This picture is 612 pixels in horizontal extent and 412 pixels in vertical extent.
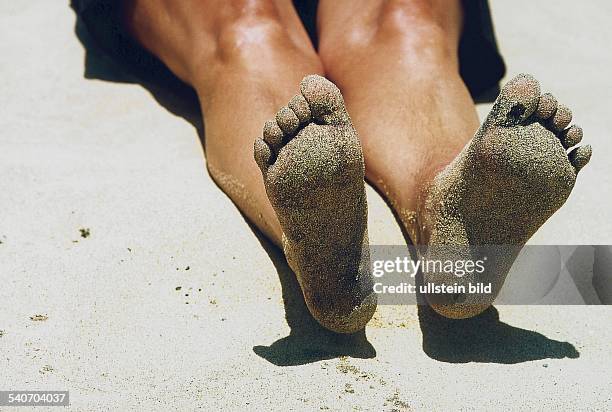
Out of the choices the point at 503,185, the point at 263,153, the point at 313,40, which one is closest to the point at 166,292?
the point at 263,153

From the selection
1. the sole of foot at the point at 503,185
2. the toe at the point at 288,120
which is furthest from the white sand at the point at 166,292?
the toe at the point at 288,120

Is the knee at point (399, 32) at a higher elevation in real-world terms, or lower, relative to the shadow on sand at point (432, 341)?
higher

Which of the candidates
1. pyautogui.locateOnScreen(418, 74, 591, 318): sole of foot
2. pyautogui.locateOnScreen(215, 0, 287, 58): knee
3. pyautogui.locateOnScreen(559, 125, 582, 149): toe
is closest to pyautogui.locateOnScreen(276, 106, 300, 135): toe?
pyautogui.locateOnScreen(418, 74, 591, 318): sole of foot

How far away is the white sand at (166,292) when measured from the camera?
1210 mm

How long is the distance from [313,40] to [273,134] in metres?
0.98

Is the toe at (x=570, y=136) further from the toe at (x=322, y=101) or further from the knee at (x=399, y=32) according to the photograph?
the knee at (x=399, y=32)

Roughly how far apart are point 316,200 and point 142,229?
19.1 inches

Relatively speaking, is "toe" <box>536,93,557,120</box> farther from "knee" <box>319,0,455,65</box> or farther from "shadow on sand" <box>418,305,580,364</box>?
"knee" <box>319,0,455,65</box>

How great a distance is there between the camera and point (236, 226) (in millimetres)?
1585

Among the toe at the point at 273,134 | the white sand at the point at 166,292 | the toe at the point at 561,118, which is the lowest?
the white sand at the point at 166,292

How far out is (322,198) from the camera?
1.21 m

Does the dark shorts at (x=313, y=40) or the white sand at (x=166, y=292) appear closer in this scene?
the white sand at (x=166, y=292)

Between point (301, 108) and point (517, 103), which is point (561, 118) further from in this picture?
point (301, 108)

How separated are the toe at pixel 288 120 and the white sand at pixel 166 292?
37 centimetres
